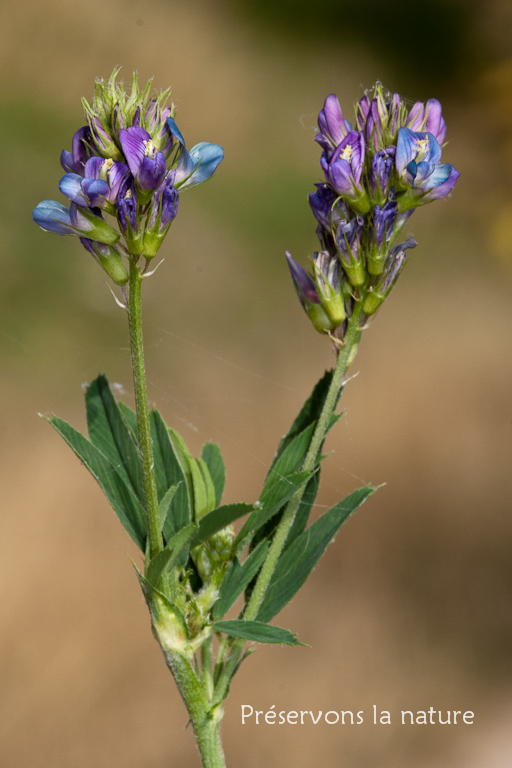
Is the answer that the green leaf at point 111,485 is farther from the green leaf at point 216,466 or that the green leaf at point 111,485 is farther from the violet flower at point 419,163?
the violet flower at point 419,163

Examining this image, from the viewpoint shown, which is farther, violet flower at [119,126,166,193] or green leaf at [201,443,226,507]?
green leaf at [201,443,226,507]

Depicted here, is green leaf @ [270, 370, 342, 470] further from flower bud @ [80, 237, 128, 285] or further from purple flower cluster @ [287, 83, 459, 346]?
flower bud @ [80, 237, 128, 285]

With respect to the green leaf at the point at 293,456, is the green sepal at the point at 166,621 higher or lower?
lower

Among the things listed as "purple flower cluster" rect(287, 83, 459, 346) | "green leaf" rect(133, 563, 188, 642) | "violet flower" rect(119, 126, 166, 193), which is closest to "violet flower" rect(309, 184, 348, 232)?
"purple flower cluster" rect(287, 83, 459, 346)

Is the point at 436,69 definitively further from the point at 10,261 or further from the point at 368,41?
the point at 10,261

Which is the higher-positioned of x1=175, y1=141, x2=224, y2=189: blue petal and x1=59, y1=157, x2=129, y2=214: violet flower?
x1=175, y1=141, x2=224, y2=189: blue petal

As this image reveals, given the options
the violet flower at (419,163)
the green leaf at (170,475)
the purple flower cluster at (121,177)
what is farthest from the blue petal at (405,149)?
the green leaf at (170,475)

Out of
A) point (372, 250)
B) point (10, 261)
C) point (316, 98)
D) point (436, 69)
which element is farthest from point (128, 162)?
point (436, 69)

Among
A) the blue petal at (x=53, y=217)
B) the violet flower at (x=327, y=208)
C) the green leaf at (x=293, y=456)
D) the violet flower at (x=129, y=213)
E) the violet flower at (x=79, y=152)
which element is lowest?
the green leaf at (x=293, y=456)
